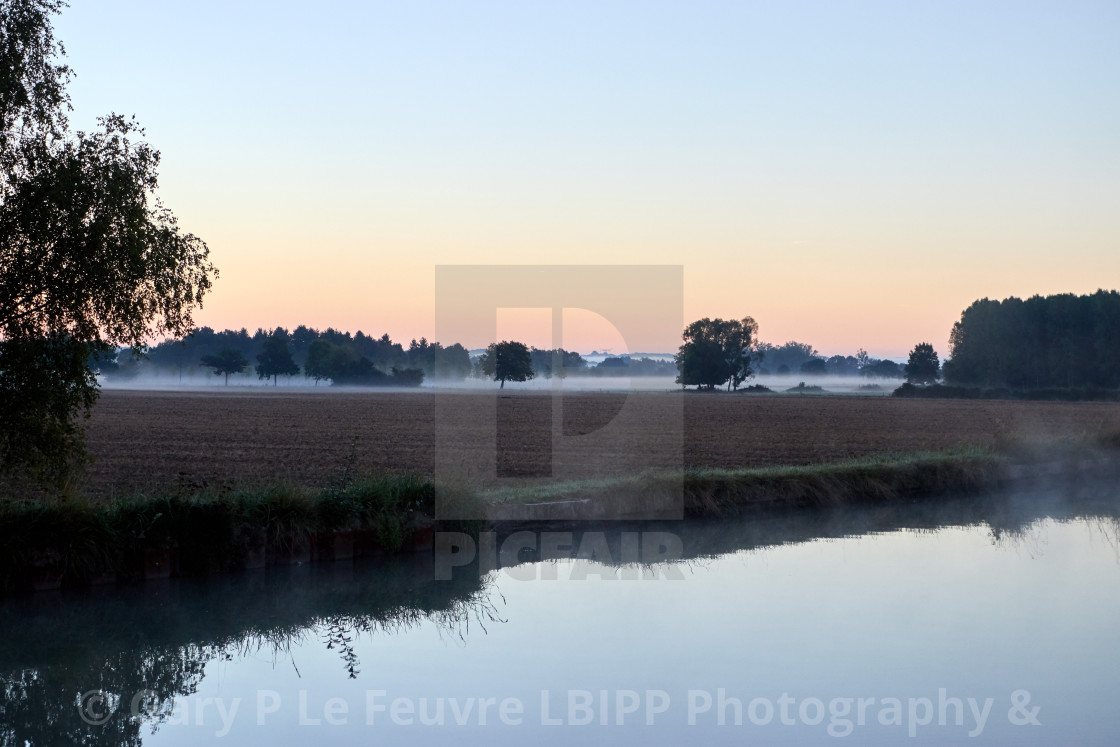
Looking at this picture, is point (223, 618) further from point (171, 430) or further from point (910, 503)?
point (171, 430)

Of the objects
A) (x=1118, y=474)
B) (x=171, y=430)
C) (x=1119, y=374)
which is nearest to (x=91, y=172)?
(x=1118, y=474)

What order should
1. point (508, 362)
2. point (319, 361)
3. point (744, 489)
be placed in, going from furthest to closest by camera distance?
point (319, 361) → point (508, 362) → point (744, 489)

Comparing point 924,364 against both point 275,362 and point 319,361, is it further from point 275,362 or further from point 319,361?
point 275,362

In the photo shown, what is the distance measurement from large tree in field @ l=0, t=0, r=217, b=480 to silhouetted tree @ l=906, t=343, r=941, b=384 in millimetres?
139956

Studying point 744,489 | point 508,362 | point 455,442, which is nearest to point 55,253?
point 744,489

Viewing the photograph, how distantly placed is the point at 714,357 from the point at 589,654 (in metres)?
121

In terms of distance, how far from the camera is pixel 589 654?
855cm

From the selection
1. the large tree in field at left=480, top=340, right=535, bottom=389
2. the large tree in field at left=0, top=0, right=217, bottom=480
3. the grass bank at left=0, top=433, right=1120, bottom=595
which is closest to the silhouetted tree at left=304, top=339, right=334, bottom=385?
the large tree in field at left=480, top=340, right=535, bottom=389

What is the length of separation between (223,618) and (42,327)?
431 centimetres

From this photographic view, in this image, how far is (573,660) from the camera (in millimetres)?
8367

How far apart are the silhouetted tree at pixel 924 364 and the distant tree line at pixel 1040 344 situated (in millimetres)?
6761

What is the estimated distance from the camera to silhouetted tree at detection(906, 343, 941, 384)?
139375 mm

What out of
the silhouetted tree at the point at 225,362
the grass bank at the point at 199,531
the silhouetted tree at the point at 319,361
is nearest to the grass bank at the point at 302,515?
the grass bank at the point at 199,531

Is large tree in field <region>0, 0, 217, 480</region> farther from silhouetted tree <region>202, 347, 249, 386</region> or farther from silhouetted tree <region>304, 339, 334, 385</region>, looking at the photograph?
silhouetted tree <region>202, 347, 249, 386</region>
